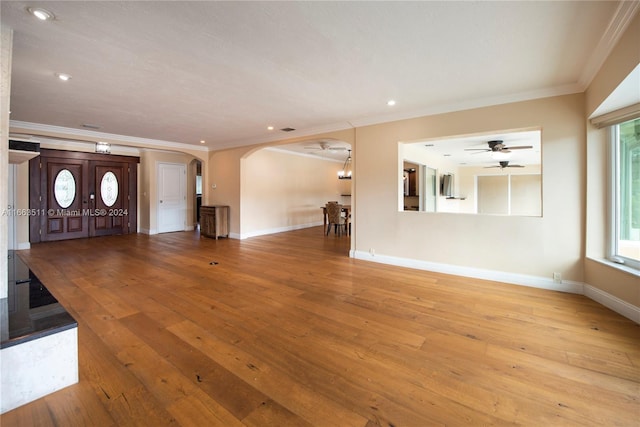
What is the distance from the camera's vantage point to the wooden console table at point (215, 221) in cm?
742

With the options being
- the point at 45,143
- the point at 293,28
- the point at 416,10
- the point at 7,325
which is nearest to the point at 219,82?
the point at 293,28

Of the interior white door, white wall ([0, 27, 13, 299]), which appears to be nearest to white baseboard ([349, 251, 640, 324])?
white wall ([0, 27, 13, 299])

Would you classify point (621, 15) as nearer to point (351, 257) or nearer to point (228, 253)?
point (351, 257)

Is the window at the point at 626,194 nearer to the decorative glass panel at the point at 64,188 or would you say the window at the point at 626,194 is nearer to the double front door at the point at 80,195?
the double front door at the point at 80,195

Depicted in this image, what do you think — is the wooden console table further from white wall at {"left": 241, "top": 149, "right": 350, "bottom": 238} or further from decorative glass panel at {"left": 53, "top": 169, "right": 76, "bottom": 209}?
decorative glass panel at {"left": 53, "top": 169, "right": 76, "bottom": 209}

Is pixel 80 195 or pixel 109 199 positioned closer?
pixel 80 195

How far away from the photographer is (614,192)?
3.12 m

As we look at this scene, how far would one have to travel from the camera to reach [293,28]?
2252mm

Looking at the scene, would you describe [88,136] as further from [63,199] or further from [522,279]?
[522,279]

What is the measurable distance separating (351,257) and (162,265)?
11.0 ft

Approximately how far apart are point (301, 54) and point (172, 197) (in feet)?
25.0

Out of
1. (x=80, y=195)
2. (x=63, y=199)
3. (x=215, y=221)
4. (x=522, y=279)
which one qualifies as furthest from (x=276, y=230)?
(x=522, y=279)

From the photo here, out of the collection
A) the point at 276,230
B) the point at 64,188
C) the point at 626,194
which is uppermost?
the point at 64,188

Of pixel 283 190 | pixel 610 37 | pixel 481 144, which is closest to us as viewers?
pixel 610 37
